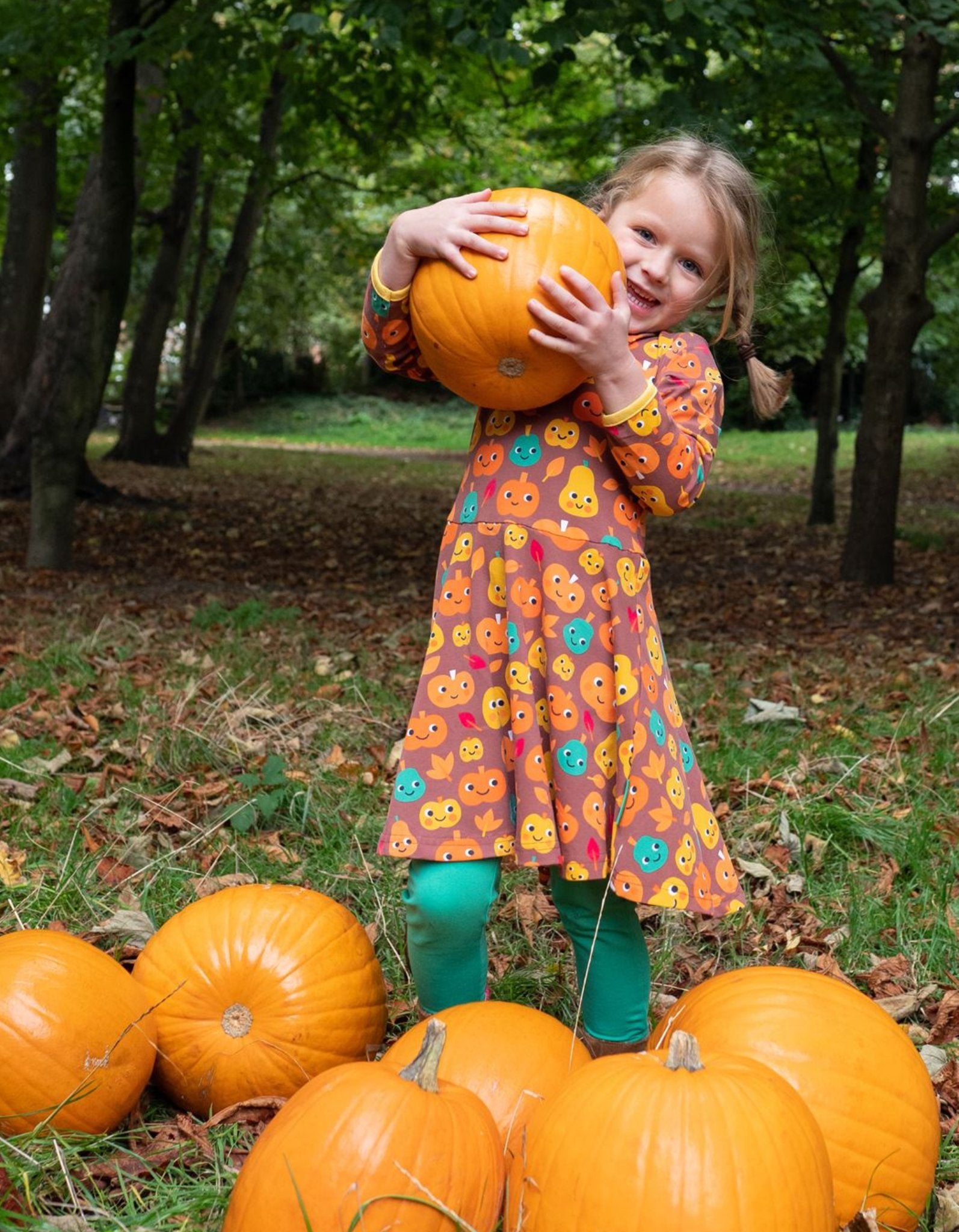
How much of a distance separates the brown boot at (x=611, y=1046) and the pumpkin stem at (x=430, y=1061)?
714mm

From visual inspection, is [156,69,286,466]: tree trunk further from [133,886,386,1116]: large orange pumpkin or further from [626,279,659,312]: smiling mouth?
[133,886,386,1116]: large orange pumpkin

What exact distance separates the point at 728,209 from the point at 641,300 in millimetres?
249

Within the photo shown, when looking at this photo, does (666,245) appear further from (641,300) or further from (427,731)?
(427,731)

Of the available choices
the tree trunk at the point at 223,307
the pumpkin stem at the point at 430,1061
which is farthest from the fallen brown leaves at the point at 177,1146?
the tree trunk at the point at 223,307

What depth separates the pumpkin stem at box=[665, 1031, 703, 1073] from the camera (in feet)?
5.97

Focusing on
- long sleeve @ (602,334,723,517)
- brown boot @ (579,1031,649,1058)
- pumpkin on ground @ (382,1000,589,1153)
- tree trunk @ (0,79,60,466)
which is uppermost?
tree trunk @ (0,79,60,466)

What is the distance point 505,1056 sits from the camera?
2.11 meters

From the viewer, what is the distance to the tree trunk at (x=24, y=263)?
1477 centimetres

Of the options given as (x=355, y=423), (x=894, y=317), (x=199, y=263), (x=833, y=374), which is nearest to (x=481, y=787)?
A: (x=894, y=317)

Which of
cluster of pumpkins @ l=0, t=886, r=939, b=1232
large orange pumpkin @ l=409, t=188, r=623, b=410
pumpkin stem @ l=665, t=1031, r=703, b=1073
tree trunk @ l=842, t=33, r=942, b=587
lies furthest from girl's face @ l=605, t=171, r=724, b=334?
tree trunk @ l=842, t=33, r=942, b=587


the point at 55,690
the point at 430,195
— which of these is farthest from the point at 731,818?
the point at 430,195

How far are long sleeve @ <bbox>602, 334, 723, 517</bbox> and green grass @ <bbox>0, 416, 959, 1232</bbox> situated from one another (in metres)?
1.26

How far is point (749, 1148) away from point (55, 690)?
4072mm

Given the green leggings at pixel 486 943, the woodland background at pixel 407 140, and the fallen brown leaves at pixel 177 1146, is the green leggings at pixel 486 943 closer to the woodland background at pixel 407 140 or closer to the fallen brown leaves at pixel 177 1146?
the fallen brown leaves at pixel 177 1146
